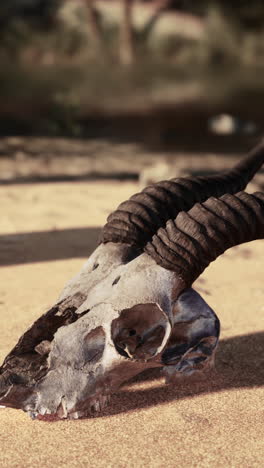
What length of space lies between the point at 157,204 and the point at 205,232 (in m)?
0.51

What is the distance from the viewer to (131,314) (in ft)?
12.5

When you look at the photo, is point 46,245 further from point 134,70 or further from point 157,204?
point 134,70

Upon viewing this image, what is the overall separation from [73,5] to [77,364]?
2243cm

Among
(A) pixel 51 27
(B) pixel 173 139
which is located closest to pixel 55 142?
(B) pixel 173 139

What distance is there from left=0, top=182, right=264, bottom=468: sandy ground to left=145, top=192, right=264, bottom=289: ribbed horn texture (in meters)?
0.77

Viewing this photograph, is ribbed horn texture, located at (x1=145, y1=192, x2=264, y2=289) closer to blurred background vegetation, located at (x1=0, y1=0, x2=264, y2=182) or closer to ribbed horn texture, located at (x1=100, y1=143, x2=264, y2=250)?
ribbed horn texture, located at (x1=100, y1=143, x2=264, y2=250)

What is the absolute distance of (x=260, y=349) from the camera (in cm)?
479

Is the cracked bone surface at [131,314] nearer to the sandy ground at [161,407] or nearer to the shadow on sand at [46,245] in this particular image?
the sandy ground at [161,407]

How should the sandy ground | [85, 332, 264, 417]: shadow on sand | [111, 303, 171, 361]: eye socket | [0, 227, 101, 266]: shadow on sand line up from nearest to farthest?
the sandy ground → [111, 303, 171, 361]: eye socket → [85, 332, 264, 417]: shadow on sand → [0, 227, 101, 266]: shadow on sand

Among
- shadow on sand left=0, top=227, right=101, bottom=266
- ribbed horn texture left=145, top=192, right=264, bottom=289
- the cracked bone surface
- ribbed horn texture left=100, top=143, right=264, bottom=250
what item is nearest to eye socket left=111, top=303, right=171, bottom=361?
the cracked bone surface

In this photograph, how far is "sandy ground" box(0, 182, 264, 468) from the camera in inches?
137

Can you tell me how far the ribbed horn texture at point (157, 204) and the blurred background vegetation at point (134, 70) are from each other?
26.9 ft

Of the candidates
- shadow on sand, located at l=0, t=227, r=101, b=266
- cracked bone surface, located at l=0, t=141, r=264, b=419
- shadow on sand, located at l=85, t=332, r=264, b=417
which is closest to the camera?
cracked bone surface, located at l=0, t=141, r=264, b=419

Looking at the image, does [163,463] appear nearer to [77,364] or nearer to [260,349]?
[77,364]
